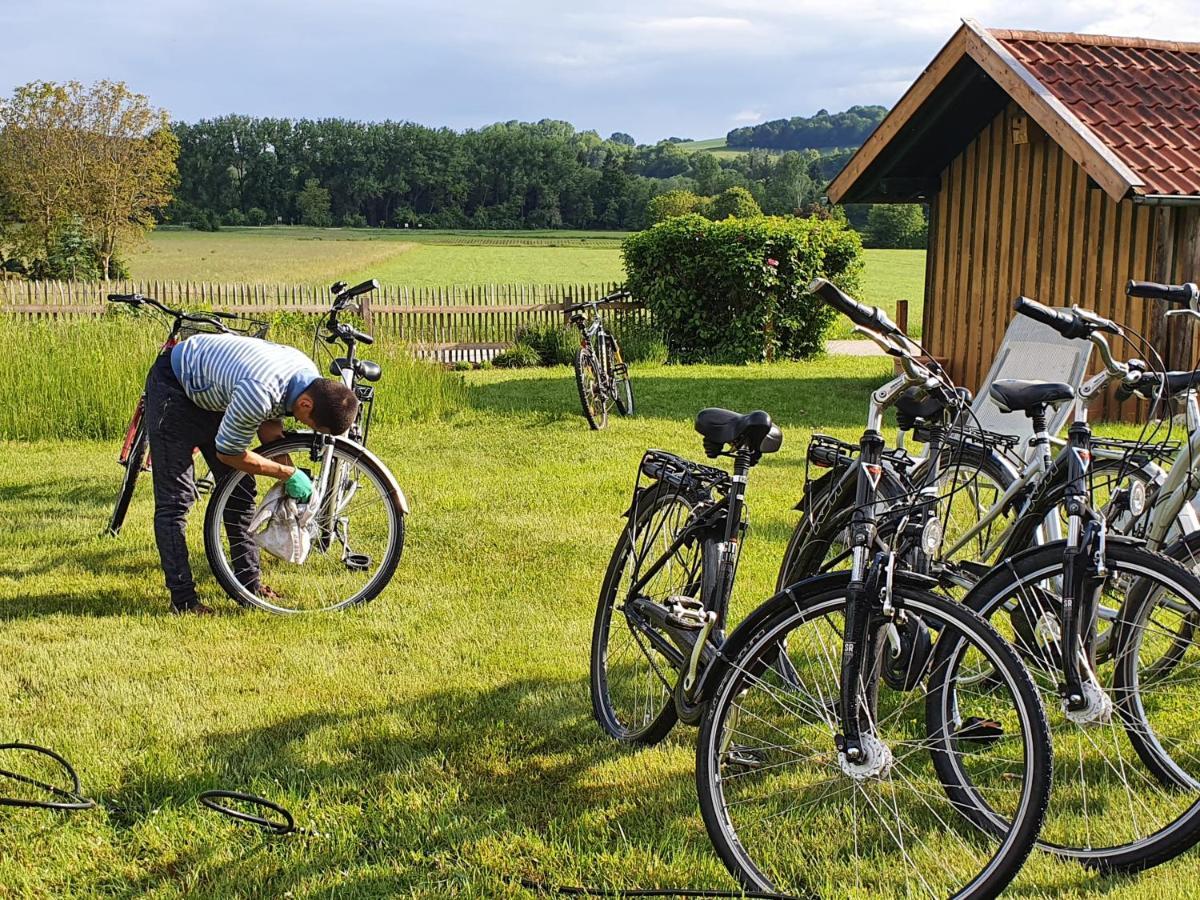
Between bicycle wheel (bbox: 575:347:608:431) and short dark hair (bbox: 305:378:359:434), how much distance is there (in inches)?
237

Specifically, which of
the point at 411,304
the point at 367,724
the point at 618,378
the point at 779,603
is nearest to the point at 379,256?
the point at 411,304

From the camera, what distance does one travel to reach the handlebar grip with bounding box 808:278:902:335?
2.99m

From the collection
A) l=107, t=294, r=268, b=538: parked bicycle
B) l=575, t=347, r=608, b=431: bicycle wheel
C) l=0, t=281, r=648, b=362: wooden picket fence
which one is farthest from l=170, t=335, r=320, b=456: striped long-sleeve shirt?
l=0, t=281, r=648, b=362: wooden picket fence

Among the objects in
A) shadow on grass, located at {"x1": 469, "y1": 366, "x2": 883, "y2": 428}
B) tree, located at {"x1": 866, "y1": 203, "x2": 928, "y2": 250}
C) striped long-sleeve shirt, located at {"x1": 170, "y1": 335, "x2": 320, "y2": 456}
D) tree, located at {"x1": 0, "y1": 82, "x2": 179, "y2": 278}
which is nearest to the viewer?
striped long-sleeve shirt, located at {"x1": 170, "y1": 335, "x2": 320, "y2": 456}

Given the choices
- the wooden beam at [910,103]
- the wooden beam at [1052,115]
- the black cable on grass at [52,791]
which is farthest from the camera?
the wooden beam at [910,103]

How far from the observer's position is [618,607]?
4.22 m

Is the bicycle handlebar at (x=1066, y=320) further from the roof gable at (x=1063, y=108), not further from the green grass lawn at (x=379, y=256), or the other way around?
the green grass lawn at (x=379, y=256)

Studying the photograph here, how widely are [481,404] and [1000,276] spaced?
5881 millimetres

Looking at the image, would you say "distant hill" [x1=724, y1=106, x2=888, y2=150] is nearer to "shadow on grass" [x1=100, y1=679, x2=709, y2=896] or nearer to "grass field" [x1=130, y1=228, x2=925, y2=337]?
"grass field" [x1=130, y1=228, x2=925, y2=337]

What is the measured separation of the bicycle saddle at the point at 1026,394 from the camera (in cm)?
356

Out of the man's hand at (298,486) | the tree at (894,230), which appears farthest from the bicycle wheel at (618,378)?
the tree at (894,230)

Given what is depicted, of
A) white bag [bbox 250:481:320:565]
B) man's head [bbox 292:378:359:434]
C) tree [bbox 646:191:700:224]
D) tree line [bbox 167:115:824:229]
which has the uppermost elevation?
tree line [bbox 167:115:824:229]

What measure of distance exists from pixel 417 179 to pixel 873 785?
3382 inches

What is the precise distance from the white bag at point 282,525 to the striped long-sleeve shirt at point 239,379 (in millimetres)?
336
